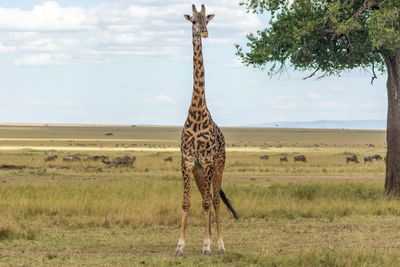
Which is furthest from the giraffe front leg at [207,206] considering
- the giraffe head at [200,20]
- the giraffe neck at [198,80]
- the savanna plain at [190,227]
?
the giraffe head at [200,20]

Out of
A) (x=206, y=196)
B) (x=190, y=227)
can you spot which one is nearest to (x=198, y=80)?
(x=206, y=196)

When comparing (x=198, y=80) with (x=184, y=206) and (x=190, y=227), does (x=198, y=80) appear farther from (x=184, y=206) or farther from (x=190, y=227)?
(x=190, y=227)

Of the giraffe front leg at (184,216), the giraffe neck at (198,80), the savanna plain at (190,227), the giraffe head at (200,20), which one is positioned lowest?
the savanna plain at (190,227)

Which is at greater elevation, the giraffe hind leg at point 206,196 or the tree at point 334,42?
the tree at point 334,42

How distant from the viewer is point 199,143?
11086 millimetres

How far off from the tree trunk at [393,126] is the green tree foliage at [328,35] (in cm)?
60

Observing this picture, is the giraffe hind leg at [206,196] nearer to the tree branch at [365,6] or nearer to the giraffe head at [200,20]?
the giraffe head at [200,20]

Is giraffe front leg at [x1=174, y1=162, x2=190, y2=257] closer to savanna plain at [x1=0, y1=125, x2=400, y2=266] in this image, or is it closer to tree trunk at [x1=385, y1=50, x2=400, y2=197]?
savanna plain at [x1=0, y1=125, x2=400, y2=266]

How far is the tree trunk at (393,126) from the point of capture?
68.5 feet

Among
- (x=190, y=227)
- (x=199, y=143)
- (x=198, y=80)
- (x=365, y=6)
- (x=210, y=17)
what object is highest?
(x=365, y=6)

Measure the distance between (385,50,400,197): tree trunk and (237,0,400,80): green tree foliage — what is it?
23.7 inches

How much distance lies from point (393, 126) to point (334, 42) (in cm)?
356

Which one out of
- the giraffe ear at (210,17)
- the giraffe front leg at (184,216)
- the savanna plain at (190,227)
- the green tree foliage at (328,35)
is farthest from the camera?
the green tree foliage at (328,35)

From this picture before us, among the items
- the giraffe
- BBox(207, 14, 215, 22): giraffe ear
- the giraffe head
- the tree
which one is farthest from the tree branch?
the giraffe head
